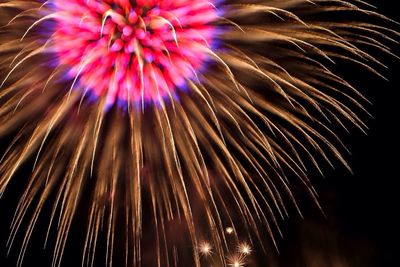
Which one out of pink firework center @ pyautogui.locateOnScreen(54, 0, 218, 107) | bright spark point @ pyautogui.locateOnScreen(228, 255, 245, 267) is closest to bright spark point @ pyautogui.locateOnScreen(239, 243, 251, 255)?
bright spark point @ pyautogui.locateOnScreen(228, 255, 245, 267)

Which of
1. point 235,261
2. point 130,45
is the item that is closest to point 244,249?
point 235,261

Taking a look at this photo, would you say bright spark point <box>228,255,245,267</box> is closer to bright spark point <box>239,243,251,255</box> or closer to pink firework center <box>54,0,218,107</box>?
bright spark point <box>239,243,251,255</box>

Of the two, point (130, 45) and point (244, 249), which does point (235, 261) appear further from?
point (130, 45)

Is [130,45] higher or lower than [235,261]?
higher

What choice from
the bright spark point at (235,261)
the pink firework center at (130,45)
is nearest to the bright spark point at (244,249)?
the bright spark point at (235,261)

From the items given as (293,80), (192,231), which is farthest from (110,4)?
(192,231)

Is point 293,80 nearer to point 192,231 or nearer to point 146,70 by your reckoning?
point 146,70

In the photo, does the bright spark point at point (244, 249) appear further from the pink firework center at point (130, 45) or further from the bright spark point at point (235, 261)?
the pink firework center at point (130, 45)

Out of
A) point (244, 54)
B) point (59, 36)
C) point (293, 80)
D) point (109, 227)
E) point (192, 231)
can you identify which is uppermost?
point (59, 36)
